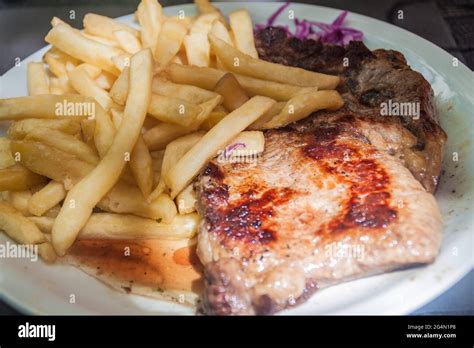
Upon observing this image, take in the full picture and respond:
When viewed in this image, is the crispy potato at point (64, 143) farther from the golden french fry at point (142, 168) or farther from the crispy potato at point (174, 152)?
the crispy potato at point (174, 152)

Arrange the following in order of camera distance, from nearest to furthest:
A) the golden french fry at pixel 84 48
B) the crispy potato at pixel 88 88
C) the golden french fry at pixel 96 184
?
the golden french fry at pixel 96 184, the crispy potato at pixel 88 88, the golden french fry at pixel 84 48

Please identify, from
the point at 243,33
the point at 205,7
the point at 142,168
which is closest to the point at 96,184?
the point at 142,168

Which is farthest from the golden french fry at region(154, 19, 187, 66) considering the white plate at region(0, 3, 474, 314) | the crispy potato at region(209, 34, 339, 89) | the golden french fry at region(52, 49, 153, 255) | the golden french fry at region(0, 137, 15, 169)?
the white plate at region(0, 3, 474, 314)

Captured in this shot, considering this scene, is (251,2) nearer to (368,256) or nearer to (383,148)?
(383,148)

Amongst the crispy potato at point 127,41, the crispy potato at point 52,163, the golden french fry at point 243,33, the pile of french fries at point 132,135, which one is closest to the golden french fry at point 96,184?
the pile of french fries at point 132,135

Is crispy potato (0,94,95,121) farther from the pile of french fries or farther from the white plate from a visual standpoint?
the white plate
